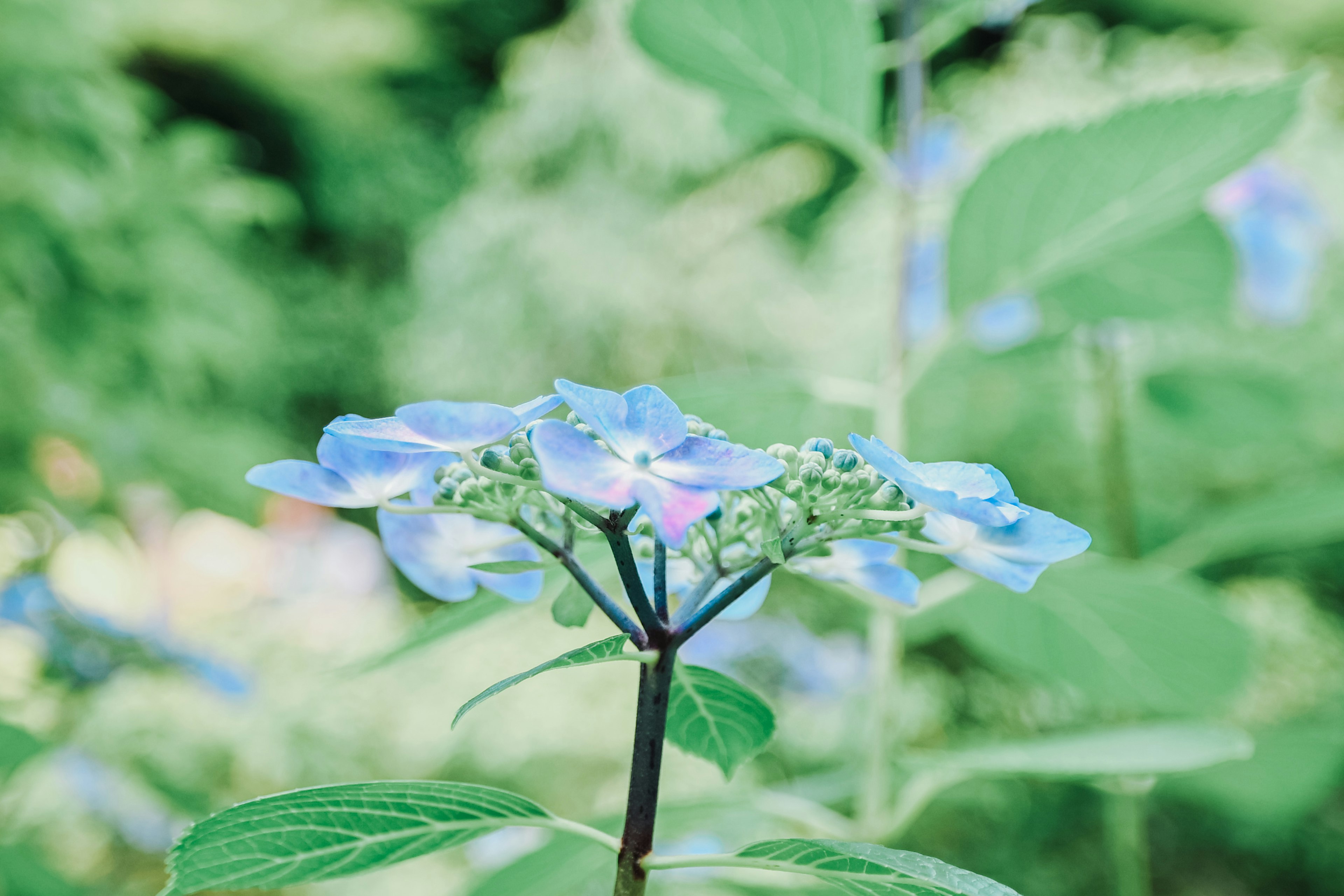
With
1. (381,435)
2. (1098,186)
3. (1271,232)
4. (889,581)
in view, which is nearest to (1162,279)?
(1098,186)

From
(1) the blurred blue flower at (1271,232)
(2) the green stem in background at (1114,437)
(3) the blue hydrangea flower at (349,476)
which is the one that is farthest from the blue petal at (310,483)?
(1) the blurred blue flower at (1271,232)

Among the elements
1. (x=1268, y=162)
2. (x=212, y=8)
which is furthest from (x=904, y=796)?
(x=212, y=8)

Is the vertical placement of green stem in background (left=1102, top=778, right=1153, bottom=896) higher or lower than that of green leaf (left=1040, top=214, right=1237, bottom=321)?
lower

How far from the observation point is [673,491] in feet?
0.54

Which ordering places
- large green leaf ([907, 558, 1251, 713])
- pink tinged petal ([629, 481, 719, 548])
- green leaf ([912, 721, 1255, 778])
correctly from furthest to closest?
large green leaf ([907, 558, 1251, 713])
green leaf ([912, 721, 1255, 778])
pink tinged petal ([629, 481, 719, 548])

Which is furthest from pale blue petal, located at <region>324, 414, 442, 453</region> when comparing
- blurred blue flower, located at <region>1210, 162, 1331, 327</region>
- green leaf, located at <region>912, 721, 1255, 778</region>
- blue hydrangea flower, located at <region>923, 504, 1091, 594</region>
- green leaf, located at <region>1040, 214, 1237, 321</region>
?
blurred blue flower, located at <region>1210, 162, 1331, 327</region>

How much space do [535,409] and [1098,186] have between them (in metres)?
0.31

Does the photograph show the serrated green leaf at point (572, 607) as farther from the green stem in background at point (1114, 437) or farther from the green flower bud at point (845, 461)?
the green stem in background at point (1114, 437)

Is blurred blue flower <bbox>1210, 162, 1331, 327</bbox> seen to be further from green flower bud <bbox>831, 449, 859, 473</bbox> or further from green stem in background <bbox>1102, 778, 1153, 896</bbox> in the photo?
green flower bud <bbox>831, 449, 859, 473</bbox>

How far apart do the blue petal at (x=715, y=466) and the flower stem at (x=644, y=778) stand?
4 cm

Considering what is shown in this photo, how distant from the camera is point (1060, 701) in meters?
1.81

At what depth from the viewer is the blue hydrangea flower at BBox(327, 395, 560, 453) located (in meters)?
0.18

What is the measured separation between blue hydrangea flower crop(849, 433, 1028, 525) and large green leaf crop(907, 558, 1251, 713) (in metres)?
0.25

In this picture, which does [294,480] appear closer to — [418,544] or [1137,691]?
[418,544]
